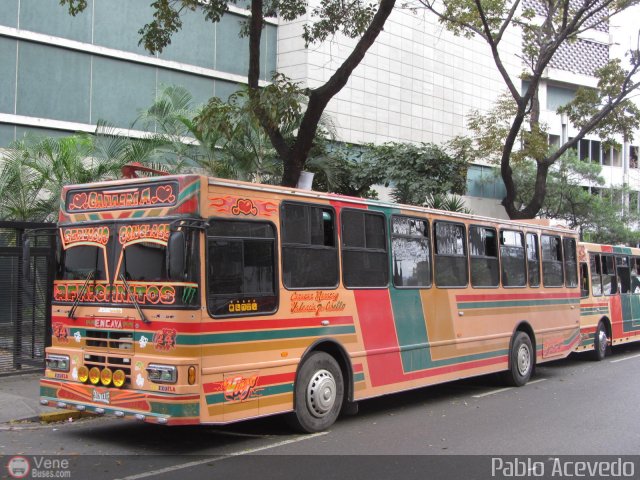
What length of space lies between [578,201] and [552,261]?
732 inches

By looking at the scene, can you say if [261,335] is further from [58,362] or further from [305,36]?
[305,36]

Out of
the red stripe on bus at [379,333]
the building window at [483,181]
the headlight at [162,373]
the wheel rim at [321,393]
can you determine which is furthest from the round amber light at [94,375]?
the building window at [483,181]

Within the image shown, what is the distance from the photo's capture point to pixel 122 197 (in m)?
7.78

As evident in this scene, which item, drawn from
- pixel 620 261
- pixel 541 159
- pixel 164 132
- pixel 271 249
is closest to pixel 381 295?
pixel 271 249

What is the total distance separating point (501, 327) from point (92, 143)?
33.6ft

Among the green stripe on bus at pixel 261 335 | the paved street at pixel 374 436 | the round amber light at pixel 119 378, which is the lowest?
the paved street at pixel 374 436

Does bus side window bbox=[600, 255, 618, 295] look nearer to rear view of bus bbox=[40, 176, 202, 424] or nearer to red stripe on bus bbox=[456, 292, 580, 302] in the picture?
red stripe on bus bbox=[456, 292, 580, 302]

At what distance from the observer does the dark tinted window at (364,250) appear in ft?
29.9

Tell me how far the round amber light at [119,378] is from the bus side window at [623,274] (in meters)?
14.8

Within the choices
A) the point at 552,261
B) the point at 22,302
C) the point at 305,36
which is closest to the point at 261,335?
the point at 22,302

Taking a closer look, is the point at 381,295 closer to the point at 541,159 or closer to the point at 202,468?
the point at 202,468

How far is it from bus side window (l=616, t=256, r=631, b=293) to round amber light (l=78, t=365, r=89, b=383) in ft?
48.8

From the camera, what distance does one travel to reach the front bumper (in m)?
6.91

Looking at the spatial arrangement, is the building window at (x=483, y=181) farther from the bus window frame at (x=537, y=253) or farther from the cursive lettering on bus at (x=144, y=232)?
the cursive lettering on bus at (x=144, y=232)
